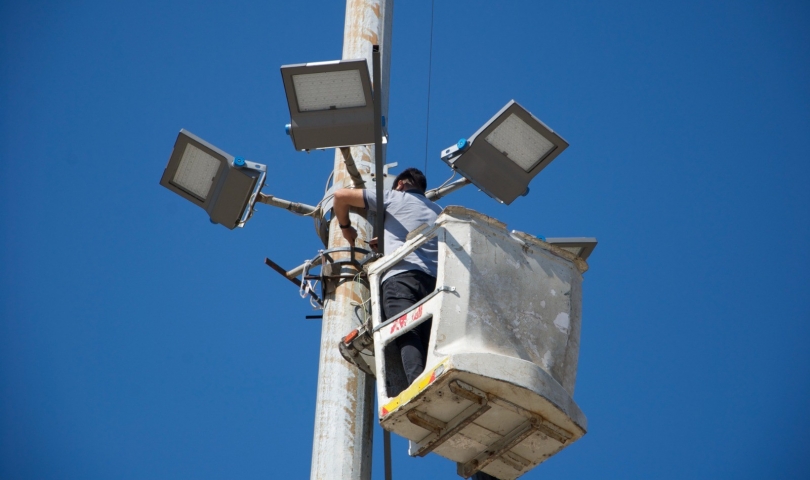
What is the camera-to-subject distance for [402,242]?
8078mm

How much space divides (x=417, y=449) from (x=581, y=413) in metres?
0.97

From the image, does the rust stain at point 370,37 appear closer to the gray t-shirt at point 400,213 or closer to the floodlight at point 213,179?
the floodlight at point 213,179

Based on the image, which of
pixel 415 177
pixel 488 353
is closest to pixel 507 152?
pixel 415 177

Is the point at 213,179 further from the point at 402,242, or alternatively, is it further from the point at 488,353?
the point at 488,353

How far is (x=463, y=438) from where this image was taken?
23.7 ft

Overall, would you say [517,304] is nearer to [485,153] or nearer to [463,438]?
[463,438]

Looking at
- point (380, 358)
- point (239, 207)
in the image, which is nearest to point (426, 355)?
point (380, 358)

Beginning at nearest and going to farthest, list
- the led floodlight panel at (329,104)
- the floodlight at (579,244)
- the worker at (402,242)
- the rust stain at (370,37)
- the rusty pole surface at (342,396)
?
the worker at (402,242), the led floodlight panel at (329,104), the rusty pole surface at (342,396), the floodlight at (579,244), the rust stain at (370,37)

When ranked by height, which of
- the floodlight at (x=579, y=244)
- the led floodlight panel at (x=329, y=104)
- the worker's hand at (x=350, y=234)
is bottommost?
the worker's hand at (x=350, y=234)

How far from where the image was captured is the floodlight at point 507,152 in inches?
335

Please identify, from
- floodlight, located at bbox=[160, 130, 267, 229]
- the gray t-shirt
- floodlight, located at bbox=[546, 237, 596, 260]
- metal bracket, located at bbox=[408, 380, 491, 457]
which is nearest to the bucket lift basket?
metal bracket, located at bbox=[408, 380, 491, 457]

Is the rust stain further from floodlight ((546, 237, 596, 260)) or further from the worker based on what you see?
floodlight ((546, 237, 596, 260))

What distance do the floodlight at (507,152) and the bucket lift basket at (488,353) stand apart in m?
1.17

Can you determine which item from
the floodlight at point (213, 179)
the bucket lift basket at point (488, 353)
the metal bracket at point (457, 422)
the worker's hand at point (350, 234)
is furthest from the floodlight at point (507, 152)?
the metal bracket at point (457, 422)
